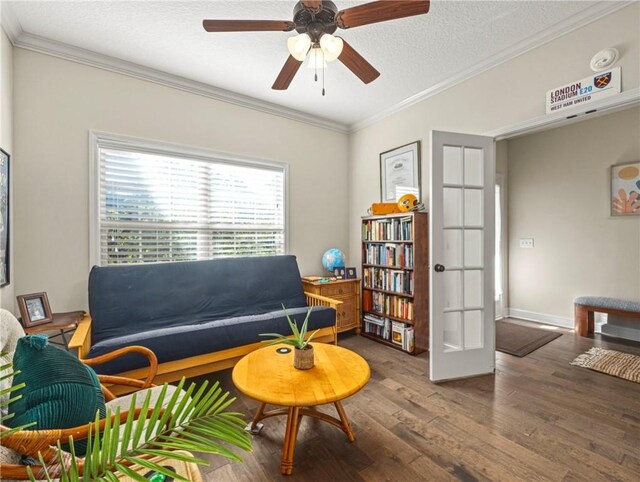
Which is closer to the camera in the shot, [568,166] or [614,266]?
[614,266]

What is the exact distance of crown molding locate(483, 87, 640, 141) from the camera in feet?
6.69

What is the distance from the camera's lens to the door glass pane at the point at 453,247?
261 centimetres

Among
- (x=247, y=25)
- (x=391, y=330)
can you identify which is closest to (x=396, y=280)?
(x=391, y=330)

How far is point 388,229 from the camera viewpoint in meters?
3.44

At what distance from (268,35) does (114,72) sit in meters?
1.51

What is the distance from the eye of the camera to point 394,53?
2625mm

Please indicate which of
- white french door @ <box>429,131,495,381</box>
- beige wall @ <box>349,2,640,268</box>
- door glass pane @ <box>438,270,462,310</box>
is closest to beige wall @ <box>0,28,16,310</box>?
white french door @ <box>429,131,495,381</box>

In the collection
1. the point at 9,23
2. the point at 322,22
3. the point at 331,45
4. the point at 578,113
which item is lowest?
the point at 578,113

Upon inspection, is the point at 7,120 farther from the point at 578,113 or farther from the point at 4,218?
the point at 578,113

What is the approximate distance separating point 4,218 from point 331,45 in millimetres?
2491

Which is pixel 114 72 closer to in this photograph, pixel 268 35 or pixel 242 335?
pixel 268 35

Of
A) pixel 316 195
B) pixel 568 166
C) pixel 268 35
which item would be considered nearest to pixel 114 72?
pixel 268 35

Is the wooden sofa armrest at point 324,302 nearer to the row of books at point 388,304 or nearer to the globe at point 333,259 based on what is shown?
the row of books at point 388,304

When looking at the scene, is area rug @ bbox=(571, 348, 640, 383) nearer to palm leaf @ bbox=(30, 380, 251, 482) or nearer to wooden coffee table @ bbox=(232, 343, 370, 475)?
wooden coffee table @ bbox=(232, 343, 370, 475)
